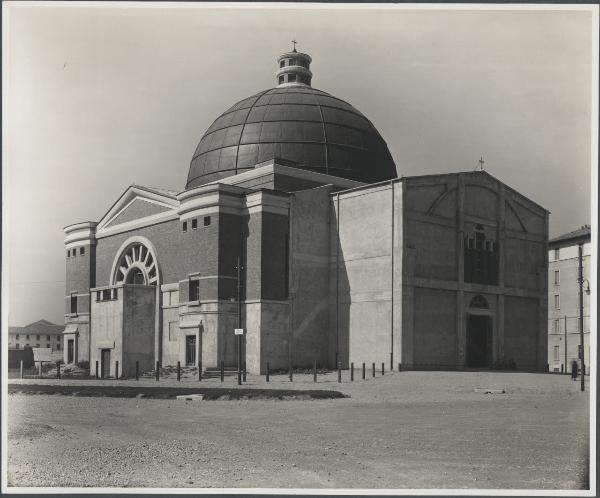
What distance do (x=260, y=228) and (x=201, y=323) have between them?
6137 mm

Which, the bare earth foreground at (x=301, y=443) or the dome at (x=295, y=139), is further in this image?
the dome at (x=295, y=139)

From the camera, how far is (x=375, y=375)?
124 feet

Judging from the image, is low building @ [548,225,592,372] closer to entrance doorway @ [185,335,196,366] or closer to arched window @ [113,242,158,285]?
entrance doorway @ [185,335,196,366]

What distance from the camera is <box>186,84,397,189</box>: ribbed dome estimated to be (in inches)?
1993

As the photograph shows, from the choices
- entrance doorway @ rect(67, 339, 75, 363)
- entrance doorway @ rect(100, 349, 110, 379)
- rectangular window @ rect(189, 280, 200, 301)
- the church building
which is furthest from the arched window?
entrance doorway @ rect(100, 349, 110, 379)

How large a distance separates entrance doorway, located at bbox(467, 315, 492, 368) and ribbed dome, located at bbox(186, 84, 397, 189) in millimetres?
12288

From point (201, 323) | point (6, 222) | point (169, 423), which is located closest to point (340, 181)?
point (201, 323)

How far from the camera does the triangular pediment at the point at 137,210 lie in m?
48.1

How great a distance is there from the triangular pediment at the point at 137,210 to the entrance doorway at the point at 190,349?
785cm

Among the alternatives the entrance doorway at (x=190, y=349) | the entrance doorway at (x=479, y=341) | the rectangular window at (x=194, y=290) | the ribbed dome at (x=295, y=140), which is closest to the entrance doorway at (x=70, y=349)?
the entrance doorway at (x=190, y=349)

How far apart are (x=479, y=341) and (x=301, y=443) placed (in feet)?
98.9

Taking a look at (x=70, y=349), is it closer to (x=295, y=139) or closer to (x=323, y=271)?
(x=323, y=271)

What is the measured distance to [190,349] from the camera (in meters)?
44.0

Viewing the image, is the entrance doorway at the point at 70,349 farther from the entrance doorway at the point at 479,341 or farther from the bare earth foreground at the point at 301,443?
the bare earth foreground at the point at 301,443
